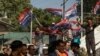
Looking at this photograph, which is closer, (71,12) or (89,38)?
(89,38)

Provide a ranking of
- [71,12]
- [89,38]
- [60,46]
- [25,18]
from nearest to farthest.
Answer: [60,46]
[89,38]
[71,12]
[25,18]

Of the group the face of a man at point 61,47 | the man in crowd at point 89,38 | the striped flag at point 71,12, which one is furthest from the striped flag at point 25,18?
the face of a man at point 61,47

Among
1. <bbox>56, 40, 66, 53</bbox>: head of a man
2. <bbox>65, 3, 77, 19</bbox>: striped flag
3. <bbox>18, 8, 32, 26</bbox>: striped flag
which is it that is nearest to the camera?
<bbox>56, 40, 66, 53</bbox>: head of a man

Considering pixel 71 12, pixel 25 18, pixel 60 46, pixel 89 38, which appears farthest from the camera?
pixel 25 18

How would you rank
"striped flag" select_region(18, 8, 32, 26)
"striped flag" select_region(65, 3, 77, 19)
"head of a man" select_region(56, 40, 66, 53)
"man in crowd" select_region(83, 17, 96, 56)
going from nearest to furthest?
1. "head of a man" select_region(56, 40, 66, 53)
2. "man in crowd" select_region(83, 17, 96, 56)
3. "striped flag" select_region(65, 3, 77, 19)
4. "striped flag" select_region(18, 8, 32, 26)

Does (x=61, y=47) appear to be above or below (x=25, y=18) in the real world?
above

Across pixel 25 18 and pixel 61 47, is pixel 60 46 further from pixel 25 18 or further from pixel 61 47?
pixel 25 18

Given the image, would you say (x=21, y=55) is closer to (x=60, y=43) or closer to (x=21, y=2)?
(x=60, y=43)

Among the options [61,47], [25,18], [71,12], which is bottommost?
[25,18]

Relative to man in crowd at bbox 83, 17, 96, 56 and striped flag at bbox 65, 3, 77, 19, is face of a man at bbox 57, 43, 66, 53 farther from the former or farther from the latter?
striped flag at bbox 65, 3, 77, 19

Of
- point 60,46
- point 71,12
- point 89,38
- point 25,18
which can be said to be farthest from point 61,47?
point 25,18

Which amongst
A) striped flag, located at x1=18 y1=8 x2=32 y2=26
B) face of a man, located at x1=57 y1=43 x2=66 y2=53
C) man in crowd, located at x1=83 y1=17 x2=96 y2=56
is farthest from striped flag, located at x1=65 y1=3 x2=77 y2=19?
face of a man, located at x1=57 y1=43 x2=66 y2=53

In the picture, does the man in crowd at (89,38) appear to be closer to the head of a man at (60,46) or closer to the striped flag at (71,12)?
the head of a man at (60,46)

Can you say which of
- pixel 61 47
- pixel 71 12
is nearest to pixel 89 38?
pixel 61 47
